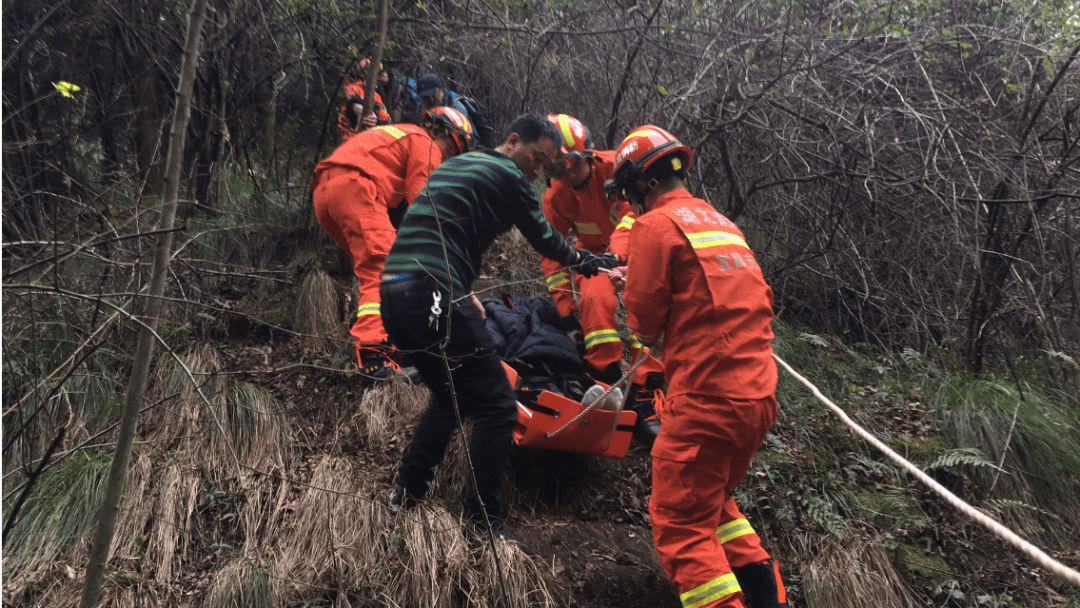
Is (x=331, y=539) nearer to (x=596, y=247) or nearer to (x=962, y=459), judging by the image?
(x=596, y=247)

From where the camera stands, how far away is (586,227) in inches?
194

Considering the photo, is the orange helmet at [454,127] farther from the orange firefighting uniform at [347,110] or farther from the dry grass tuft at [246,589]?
the dry grass tuft at [246,589]

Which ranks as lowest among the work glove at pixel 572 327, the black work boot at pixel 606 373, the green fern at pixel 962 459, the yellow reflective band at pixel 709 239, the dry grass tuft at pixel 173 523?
the dry grass tuft at pixel 173 523

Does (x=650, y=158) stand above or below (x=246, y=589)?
above

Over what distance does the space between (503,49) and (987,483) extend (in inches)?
208

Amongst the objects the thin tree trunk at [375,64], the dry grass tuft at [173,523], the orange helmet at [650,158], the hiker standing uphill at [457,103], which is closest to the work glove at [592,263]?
the orange helmet at [650,158]

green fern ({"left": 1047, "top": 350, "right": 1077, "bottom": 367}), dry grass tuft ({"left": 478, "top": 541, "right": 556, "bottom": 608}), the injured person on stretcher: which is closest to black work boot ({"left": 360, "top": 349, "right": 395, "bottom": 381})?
the injured person on stretcher

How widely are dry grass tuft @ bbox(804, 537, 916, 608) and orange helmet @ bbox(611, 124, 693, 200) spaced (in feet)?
Answer: 7.01

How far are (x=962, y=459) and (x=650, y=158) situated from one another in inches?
108

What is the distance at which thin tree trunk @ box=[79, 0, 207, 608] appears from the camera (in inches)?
71.6

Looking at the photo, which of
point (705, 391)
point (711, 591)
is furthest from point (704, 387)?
point (711, 591)

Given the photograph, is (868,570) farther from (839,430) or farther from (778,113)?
(778,113)

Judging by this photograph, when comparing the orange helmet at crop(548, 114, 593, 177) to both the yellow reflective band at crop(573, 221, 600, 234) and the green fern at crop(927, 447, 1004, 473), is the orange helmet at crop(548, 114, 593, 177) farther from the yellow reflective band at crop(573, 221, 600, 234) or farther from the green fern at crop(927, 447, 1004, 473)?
the green fern at crop(927, 447, 1004, 473)

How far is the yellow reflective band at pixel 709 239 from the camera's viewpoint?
2.72m
